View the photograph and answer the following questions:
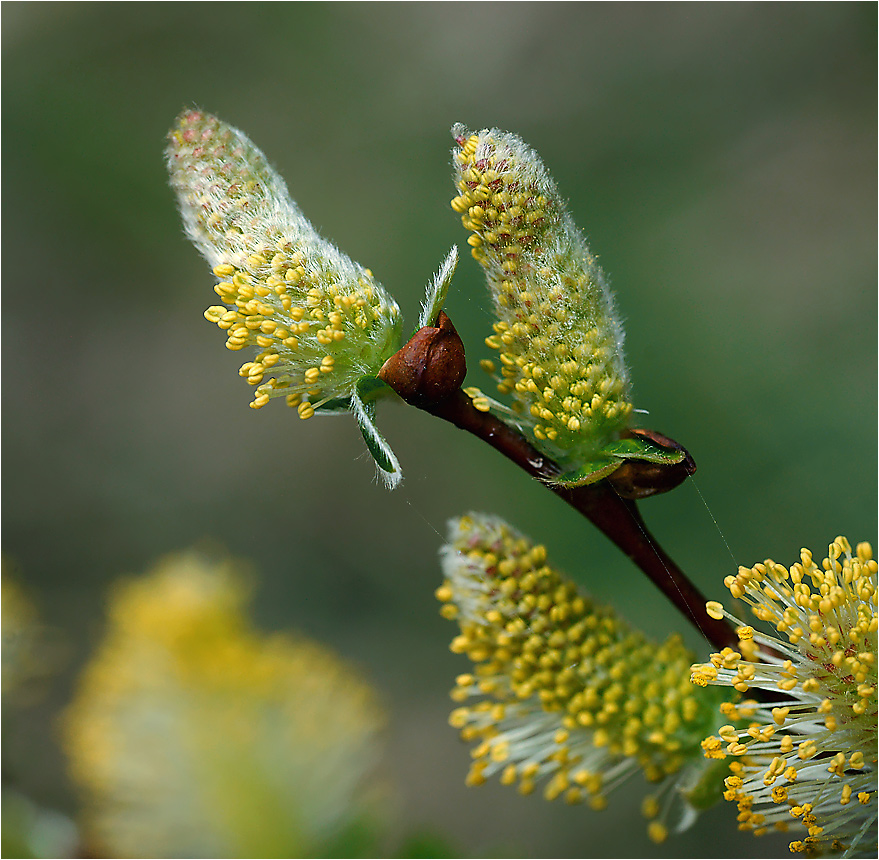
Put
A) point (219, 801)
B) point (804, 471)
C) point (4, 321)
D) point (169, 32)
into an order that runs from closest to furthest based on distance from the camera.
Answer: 1. point (219, 801)
2. point (804, 471)
3. point (169, 32)
4. point (4, 321)

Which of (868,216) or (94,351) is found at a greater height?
(868,216)

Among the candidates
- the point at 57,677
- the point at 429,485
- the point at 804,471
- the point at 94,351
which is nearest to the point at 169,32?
the point at 94,351

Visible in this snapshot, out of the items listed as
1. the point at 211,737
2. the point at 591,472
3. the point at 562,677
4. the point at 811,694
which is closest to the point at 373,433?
the point at 591,472

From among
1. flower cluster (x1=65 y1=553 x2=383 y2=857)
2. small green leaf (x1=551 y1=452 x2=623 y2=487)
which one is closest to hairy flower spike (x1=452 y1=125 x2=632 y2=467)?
small green leaf (x1=551 y1=452 x2=623 y2=487)

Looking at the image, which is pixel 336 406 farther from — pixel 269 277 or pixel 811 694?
pixel 811 694

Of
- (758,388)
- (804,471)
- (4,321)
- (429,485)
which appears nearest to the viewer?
(804,471)

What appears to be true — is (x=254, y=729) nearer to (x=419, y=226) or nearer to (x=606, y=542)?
(x=606, y=542)

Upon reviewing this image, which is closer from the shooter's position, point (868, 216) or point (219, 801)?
point (219, 801)
